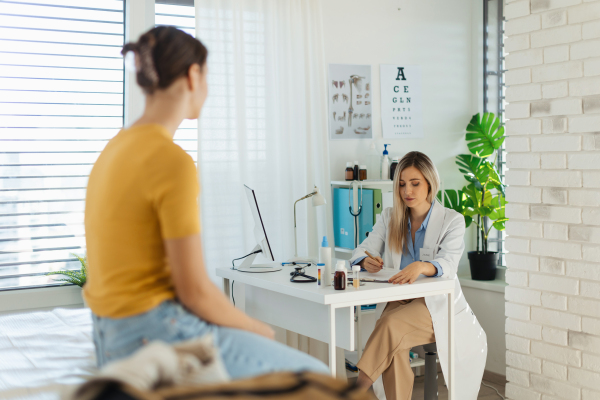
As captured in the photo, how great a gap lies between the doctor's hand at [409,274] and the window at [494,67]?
1.76m

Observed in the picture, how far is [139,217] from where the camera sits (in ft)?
3.72

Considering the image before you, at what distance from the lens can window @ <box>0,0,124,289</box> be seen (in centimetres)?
294

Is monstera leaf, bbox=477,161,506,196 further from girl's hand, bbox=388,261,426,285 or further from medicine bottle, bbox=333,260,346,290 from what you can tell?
medicine bottle, bbox=333,260,346,290

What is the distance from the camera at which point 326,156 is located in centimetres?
356

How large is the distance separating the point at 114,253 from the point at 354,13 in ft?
9.96

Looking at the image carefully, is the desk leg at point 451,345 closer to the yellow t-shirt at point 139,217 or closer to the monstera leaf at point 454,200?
the monstera leaf at point 454,200

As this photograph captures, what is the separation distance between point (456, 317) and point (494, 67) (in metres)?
2.18

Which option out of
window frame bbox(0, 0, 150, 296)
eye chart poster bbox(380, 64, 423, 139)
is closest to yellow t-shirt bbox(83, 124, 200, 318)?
window frame bbox(0, 0, 150, 296)

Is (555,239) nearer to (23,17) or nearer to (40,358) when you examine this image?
(40,358)

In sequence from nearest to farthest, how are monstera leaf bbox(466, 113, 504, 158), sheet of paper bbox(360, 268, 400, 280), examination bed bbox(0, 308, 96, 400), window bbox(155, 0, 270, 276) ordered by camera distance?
examination bed bbox(0, 308, 96, 400) → sheet of paper bbox(360, 268, 400, 280) → window bbox(155, 0, 270, 276) → monstera leaf bbox(466, 113, 504, 158)

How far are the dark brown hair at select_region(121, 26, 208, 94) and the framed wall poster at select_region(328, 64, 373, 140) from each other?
8.20 feet

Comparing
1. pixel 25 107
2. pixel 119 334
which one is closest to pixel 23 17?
pixel 25 107

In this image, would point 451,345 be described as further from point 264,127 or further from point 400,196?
point 264,127

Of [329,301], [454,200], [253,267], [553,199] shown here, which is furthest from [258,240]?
Result: [454,200]
